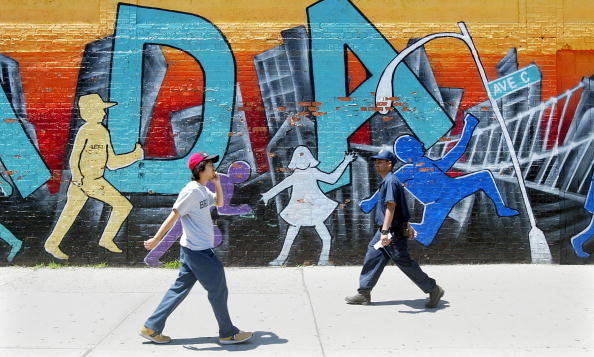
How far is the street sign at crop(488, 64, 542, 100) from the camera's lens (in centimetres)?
829

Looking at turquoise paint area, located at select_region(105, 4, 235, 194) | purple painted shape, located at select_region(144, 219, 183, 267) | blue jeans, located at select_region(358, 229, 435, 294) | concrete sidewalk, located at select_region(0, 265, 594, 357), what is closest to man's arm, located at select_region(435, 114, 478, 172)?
concrete sidewalk, located at select_region(0, 265, 594, 357)

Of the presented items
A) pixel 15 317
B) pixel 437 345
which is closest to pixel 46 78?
pixel 15 317

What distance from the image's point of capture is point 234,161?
8.20m

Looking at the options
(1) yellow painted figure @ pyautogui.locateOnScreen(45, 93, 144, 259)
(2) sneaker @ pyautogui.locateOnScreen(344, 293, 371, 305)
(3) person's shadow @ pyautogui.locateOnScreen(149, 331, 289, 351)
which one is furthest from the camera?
(1) yellow painted figure @ pyautogui.locateOnScreen(45, 93, 144, 259)

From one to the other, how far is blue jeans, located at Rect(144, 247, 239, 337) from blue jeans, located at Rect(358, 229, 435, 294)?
1793mm

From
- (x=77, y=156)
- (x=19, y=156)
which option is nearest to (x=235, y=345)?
(x=77, y=156)

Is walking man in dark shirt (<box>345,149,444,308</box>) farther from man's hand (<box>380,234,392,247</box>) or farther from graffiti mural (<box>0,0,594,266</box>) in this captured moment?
graffiti mural (<box>0,0,594,266</box>)

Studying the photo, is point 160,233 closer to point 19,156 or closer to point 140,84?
point 140,84

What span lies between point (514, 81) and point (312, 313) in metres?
4.78

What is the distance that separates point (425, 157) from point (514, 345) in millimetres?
3775

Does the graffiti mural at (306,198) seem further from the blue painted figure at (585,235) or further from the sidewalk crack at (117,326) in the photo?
the blue painted figure at (585,235)

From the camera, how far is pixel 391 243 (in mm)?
6105

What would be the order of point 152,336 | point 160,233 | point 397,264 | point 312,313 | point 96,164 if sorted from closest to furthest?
point 160,233 < point 152,336 < point 312,313 < point 397,264 < point 96,164

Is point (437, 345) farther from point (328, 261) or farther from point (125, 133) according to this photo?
point (125, 133)
